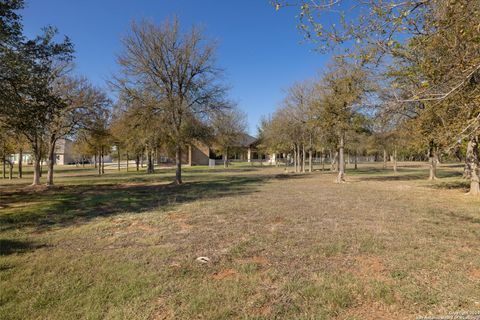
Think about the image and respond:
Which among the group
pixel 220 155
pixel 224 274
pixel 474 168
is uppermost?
pixel 220 155

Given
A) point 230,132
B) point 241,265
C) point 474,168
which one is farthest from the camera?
point 230,132

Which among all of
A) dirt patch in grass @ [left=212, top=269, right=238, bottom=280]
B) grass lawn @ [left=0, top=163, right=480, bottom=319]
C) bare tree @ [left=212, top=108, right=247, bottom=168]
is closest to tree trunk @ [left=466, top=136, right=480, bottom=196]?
grass lawn @ [left=0, top=163, right=480, bottom=319]

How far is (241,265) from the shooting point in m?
4.71

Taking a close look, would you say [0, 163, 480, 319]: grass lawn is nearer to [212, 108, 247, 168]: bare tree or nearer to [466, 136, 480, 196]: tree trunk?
[466, 136, 480, 196]: tree trunk

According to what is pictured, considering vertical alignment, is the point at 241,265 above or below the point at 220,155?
below

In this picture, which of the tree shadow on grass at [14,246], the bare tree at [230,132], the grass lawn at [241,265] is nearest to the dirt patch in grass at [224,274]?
the grass lawn at [241,265]

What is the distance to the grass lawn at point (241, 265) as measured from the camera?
134 inches

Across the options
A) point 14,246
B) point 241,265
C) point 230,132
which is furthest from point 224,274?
point 230,132

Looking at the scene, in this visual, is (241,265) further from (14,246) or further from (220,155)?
(220,155)

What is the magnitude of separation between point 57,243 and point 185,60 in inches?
579

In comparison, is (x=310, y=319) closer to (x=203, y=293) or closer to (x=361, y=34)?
(x=203, y=293)

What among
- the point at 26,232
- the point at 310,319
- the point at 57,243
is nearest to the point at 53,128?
the point at 26,232

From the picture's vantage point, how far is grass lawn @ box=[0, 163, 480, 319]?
3.40m

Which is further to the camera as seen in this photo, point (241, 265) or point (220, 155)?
point (220, 155)
